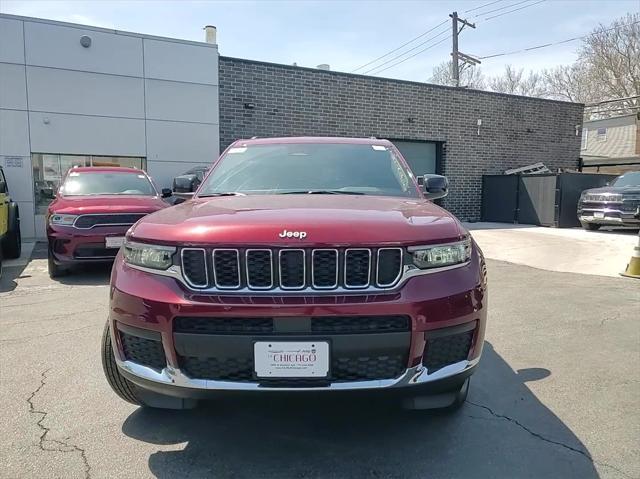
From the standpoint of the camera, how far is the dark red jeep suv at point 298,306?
82.7 inches

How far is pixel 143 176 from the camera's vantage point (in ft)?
29.1

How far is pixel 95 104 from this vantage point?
1223 centimetres

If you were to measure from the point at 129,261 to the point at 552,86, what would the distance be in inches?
1758

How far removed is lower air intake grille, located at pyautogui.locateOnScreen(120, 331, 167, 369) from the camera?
7.27 feet

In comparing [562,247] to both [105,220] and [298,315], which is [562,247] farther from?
[298,315]

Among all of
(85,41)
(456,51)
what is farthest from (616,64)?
(85,41)

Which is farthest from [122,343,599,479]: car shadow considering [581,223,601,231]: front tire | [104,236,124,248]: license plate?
[581,223,601,231]: front tire

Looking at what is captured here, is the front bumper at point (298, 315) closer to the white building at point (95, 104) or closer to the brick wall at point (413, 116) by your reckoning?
the white building at point (95, 104)

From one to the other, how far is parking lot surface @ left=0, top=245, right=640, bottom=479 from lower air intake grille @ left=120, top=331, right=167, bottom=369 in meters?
0.37

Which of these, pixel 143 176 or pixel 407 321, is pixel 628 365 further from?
pixel 143 176

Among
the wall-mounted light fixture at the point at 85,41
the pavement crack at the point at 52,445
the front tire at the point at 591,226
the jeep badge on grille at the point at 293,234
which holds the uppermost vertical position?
the wall-mounted light fixture at the point at 85,41

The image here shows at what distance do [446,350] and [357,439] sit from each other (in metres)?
0.79

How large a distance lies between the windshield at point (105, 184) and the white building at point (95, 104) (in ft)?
13.8

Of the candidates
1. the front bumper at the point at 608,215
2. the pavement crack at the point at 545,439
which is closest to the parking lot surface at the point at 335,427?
the pavement crack at the point at 545,439
